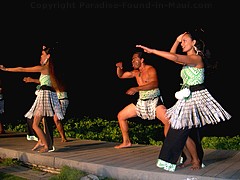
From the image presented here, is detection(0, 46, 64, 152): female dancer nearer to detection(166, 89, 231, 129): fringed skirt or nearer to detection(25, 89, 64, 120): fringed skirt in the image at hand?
detection(25, 89, 64, 120): fringed skirt

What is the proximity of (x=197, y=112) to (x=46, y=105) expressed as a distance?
8.24 feet

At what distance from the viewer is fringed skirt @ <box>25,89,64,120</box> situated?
6.07 meters

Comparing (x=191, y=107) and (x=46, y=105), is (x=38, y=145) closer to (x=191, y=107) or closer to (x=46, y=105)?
(x=46, y=105)

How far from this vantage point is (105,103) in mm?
15680

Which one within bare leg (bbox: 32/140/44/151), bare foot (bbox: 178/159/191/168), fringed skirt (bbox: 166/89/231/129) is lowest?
bare foot (bbox: 178/159/191/168)

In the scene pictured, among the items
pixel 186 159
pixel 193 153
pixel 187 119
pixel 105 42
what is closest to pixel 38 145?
pixel 186 159

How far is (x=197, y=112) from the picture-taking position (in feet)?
14.9

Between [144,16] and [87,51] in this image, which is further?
[87,51]

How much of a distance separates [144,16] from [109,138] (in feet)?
21.2

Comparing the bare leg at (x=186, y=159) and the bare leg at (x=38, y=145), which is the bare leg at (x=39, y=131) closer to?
the bare leg at (x=38, y=145)

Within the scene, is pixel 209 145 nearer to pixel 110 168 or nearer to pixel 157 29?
pixel 110 168

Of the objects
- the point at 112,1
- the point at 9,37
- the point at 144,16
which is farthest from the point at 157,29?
the point at 9,37

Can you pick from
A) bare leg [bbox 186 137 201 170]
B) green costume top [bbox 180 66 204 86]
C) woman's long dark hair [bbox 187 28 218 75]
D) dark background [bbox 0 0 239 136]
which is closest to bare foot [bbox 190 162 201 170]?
bare leg [bbox 186 137 201 170]

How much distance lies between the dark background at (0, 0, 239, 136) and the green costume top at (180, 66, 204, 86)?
7435mm
